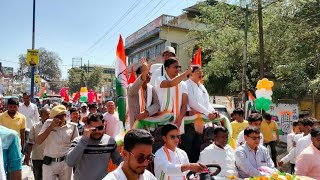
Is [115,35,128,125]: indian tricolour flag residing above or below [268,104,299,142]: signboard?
above

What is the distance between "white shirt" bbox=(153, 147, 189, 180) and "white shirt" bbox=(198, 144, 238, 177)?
0.69 metres

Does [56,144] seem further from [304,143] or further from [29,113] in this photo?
[29,113]

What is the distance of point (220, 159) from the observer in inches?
193

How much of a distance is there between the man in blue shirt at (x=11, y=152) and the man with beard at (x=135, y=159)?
107 centimetres

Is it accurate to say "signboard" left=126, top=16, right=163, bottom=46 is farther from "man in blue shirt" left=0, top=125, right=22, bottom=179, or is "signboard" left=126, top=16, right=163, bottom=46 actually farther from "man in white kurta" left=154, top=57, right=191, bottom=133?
"man in blue shirt" left=0, top=125, right=22, bottom=179

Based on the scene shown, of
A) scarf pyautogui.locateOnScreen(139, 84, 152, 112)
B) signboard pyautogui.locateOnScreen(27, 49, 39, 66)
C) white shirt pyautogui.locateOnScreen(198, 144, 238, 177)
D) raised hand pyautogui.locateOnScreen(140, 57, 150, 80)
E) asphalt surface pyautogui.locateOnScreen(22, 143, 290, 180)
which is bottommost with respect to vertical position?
asphalt surface pyautogui.locateOnScreen(22, 143, 290, 180)

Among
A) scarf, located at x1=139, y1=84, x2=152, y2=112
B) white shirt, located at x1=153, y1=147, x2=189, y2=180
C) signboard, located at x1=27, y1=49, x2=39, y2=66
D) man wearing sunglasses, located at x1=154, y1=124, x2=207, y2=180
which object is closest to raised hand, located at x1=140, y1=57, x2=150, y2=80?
scarf, located at x1=139, y1=84, x2=152, y2=112

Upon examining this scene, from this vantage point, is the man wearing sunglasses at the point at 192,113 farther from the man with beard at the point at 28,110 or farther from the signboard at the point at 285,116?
the signboard at the point at 285,116

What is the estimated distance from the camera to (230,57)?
21531 millimetres

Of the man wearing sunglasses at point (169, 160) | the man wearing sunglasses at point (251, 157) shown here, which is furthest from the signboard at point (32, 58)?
the man wearing sunglasses at point (169, 160)

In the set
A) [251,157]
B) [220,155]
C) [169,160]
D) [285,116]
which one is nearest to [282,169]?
[251,157]

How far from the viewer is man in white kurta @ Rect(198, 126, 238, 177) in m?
4.87

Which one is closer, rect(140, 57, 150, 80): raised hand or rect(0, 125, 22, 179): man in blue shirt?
rect(0, 125, 22, 179): man in blue shirt

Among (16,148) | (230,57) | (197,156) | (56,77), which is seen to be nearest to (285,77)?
(230,57)
